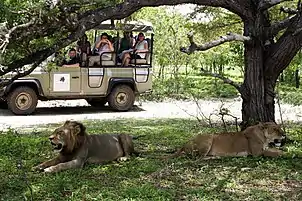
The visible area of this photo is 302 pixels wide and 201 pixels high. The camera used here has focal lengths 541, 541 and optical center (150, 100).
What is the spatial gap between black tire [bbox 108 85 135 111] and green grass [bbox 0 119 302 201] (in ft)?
24.4

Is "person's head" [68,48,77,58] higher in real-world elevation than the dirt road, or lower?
higher

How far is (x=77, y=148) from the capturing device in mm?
6562

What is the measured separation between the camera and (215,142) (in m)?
7.13

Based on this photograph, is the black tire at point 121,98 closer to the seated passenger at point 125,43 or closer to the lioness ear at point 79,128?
the seated passenger at point 125,43

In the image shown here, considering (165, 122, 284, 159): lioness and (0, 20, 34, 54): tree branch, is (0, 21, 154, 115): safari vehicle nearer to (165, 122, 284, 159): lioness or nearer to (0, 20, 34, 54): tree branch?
(165, 122, 284, 159): lioness

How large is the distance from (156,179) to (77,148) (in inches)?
45.9

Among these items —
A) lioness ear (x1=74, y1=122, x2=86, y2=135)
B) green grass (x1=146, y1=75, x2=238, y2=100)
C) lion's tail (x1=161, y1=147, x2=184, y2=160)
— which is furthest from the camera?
green grass (x1=146, y1=75, x2=238, y2=100)

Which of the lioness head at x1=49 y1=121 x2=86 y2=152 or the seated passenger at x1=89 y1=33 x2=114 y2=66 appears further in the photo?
the seated passenger at x1=89 y1=33 x2=114 y2=66

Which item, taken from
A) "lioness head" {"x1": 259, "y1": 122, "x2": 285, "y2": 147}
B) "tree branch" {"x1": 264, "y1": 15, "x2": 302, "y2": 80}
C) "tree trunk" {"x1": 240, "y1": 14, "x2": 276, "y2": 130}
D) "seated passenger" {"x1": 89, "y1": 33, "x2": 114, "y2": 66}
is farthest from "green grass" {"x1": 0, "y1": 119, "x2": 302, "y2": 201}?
"seated passenger" {"x1": 89, "y1": 33, "x2": 114, "y2": 66}

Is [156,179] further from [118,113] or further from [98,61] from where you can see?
[98,61]

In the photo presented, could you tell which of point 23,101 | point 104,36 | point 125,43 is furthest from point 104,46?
point 23,101

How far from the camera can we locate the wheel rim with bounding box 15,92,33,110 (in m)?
14.5

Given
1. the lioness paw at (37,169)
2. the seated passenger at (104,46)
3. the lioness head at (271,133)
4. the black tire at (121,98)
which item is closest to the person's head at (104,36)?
the seated passenger at (104,46)

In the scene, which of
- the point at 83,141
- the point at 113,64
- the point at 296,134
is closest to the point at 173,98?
the point at 113,64
